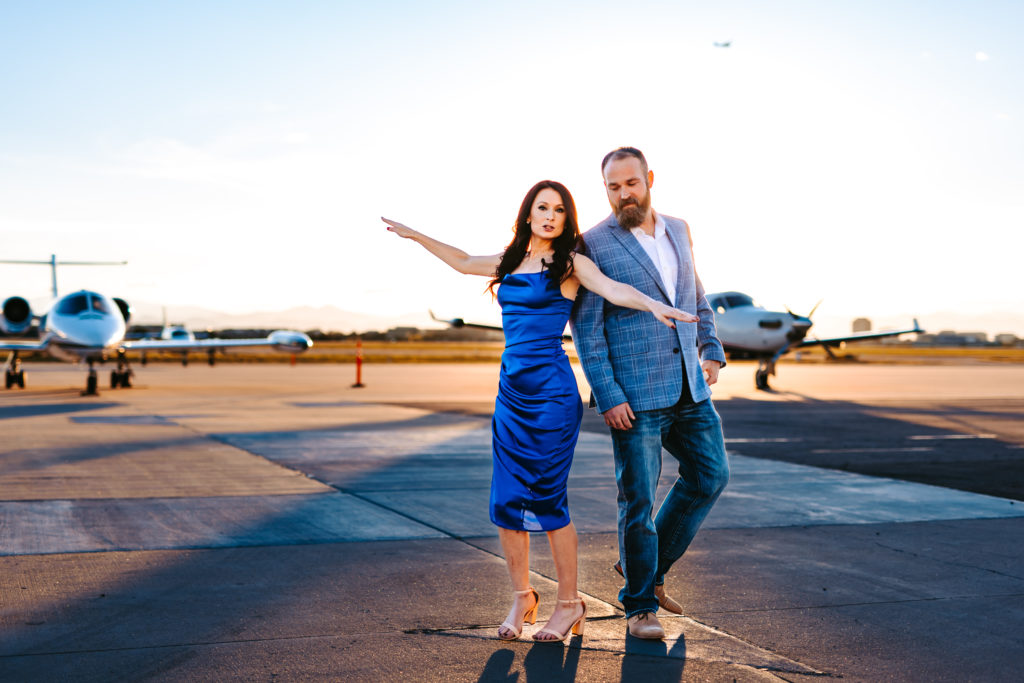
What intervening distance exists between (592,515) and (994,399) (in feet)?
59.9

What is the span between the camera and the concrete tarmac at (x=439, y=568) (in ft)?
11.2

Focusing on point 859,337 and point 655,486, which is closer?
point 655,486

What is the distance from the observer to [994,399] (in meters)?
21.4

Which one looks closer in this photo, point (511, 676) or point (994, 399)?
point (511, 676)

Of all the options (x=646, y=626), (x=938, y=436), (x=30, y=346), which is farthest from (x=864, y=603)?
(x=30, y=346)

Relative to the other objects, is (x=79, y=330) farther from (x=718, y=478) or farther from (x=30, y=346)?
(x=718, y=478)

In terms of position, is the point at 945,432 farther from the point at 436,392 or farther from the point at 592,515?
the point at 436,392

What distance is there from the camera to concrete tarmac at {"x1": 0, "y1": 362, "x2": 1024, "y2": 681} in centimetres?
343

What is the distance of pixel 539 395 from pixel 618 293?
1.68 feet

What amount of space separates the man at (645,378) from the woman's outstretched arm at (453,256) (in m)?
0.42

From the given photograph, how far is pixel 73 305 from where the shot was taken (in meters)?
21.9

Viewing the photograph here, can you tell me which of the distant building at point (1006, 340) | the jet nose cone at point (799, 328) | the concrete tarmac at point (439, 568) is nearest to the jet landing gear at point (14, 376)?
the concrete tarmac at point (439, 568)

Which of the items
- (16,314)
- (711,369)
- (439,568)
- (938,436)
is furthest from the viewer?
(16,314)

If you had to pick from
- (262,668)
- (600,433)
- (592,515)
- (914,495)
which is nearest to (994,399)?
(600,433)
